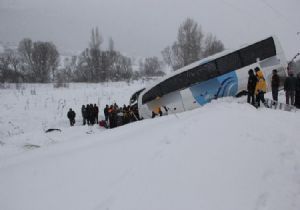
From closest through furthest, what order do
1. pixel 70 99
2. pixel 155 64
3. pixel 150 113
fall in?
1. pixel 150 113
2. pixel 70 99
3. pixel 155 64

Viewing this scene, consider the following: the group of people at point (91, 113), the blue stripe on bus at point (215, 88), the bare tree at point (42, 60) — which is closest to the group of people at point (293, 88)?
the blue stripe on bus at point (215, 88)

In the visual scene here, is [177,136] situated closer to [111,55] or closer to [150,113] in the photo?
[150,113]

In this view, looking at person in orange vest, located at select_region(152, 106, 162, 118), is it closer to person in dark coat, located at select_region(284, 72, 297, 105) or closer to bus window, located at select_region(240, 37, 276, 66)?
bus window, located at select_region(240, 37, 276, 66)

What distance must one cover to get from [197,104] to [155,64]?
76574mm

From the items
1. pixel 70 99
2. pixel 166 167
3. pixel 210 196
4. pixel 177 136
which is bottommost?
pixel 210 196

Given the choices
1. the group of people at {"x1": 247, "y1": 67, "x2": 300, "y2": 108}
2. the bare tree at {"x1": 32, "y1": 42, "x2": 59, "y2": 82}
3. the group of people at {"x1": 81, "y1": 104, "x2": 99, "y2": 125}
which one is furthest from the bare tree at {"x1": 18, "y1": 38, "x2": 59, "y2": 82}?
the group of people at {"x1": 247, "y1": 67, "x2": 300, "y2": 108}

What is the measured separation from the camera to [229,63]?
16828 millimetres

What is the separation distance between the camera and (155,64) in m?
92.7

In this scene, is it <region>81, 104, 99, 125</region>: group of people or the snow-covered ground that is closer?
the snow-covered ground

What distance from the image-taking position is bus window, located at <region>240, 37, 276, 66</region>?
16.5 metres

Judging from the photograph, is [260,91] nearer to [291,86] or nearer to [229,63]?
[291,86]

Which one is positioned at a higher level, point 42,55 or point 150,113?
point 42,55

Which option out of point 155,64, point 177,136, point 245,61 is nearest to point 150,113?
point 245,61

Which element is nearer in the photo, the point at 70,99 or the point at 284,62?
the point at 284,62
